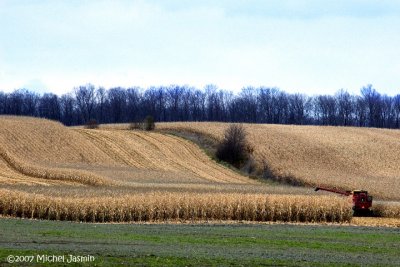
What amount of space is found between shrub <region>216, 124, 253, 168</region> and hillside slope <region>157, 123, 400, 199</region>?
126cm

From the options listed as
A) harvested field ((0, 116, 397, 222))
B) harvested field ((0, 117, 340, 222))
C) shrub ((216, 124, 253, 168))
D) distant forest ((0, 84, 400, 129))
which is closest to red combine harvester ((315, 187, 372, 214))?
harvested field ((0, 116, 397, 222))

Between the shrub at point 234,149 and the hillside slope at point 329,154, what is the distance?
1263 mm

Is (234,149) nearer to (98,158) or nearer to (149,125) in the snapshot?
(98,158)

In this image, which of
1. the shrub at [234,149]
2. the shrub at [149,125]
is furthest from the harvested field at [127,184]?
the shrub at [149,125]

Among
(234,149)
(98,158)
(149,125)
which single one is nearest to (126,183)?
(98,158)

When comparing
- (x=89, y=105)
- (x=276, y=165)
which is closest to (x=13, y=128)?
(x=276, y=165)

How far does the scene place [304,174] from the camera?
68625 mm

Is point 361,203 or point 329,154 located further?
point 329,154

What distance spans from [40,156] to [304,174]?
24277mm

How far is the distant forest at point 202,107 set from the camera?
16550 centimetres

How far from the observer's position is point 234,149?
77438 mm

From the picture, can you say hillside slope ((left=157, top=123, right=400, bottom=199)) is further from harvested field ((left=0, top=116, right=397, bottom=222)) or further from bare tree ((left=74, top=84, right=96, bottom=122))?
bare tree ((left=74, top=84, right=96, bottom=122))

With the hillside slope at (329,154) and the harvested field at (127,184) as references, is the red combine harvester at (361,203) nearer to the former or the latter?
the harvested field at (127,184)

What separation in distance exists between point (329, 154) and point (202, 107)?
93.8 metres
